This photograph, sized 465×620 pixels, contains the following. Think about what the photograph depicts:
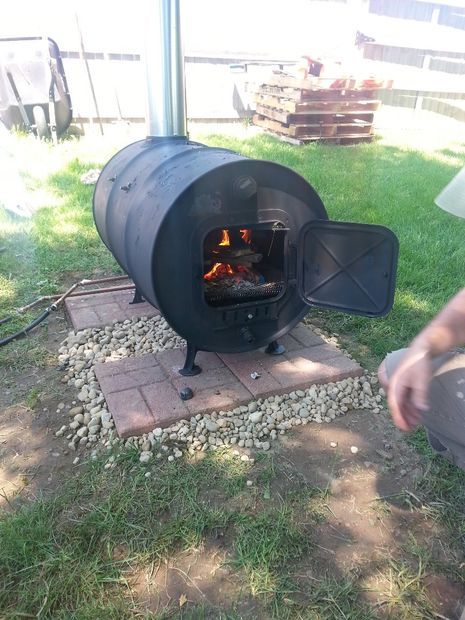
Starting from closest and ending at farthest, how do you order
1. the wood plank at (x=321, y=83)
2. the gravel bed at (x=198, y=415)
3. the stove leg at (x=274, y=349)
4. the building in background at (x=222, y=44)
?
the gravel bed at (x=198, y=415)
the stove leg at (x=274, y=349)
the wood plank at (x=321, y=83)
the building in background at (x=222, y=44)

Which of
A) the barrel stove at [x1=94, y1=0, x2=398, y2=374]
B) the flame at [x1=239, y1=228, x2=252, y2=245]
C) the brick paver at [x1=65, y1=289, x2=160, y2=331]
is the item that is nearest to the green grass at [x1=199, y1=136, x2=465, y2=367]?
the barrel stove at [x1=94, y1=0, x2=398, y2=374]

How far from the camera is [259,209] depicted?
2.49 m

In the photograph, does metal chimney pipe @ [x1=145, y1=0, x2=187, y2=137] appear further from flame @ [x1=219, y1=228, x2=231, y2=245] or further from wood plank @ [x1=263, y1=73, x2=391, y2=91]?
wood plank @ [x1=263, y1=73, x2=391, y2=91]

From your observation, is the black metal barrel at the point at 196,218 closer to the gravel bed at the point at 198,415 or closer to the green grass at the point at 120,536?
the gravel bed at the point at 198,415

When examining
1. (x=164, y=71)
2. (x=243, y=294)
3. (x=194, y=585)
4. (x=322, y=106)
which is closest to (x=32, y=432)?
(x=194, y=585)

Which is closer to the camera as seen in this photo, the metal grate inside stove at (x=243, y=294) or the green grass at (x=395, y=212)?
the metal grate inside stove at (x=243, y=294)

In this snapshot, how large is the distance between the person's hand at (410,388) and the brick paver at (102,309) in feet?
8.41

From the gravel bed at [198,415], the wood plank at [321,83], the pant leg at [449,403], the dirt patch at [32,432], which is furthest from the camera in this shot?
the wood plank at [321,83]

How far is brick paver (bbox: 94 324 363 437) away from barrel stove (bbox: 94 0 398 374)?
0.12 meters

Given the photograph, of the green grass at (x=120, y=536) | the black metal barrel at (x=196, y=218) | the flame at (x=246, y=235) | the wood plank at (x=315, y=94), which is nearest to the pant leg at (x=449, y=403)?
the green grass at (x=120, y=536)

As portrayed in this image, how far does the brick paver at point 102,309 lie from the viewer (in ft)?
11.1

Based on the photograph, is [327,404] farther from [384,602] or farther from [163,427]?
[384,602]

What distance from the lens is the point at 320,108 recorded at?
828cm

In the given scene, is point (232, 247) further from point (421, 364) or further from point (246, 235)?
point (421, 364)
